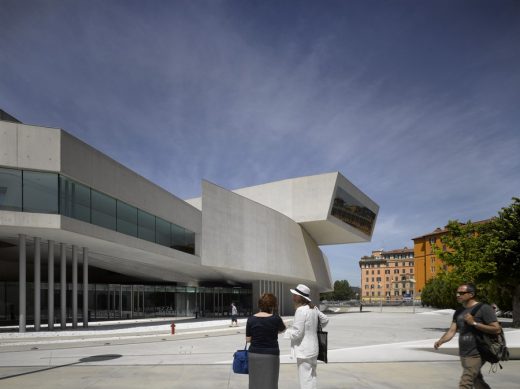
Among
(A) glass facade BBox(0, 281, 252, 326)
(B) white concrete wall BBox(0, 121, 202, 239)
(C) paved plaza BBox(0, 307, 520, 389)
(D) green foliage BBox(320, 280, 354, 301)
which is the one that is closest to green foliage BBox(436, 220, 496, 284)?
(C) paved plaza BBox(0, 307, 520, 389)

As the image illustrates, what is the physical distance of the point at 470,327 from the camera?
20.8 feet

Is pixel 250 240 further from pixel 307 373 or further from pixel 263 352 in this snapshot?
pixel 263 352

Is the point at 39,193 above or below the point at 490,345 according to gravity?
above

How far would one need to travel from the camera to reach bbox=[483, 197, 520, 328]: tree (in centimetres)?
2559

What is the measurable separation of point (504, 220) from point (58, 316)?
28.7 metres

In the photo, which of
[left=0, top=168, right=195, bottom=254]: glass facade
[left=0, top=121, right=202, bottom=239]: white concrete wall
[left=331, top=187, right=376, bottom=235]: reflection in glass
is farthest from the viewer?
[left=331, top=187, right=376, bottom=235]: reflection in glass

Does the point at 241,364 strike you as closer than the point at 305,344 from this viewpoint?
Yes

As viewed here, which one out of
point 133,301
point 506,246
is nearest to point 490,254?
point 506,246

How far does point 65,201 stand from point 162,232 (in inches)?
382

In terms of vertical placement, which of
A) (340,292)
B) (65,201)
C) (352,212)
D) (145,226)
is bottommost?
(340,292)

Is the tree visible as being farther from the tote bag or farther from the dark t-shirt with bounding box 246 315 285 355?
the dark t-shirt with bounding box 246 315 285 355

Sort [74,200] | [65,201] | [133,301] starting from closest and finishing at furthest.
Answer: [65,201] → [74,200] → [133,301]

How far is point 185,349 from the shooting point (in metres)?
16.4

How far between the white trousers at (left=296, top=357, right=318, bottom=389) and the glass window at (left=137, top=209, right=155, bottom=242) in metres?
22.4
